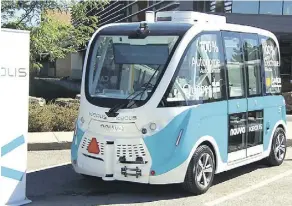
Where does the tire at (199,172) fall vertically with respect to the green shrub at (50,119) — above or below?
below

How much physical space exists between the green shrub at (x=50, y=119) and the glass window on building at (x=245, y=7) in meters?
13.8

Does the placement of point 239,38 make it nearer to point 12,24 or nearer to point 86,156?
point 86,156

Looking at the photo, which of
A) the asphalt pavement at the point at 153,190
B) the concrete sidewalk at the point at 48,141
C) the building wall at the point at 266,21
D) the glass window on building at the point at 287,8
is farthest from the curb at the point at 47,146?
the glass window on building at the point at 287,8

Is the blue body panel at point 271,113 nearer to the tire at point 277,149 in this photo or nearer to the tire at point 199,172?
the tire at point 277,149

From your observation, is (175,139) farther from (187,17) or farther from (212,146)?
(187,17)

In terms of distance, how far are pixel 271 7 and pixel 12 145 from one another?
806 inches

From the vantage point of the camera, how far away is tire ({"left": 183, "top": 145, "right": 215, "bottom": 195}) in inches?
253

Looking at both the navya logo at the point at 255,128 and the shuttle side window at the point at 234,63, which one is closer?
the shuttle side window at the point at 234,63

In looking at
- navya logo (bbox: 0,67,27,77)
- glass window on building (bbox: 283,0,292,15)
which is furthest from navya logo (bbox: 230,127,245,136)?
glass window on building (bbox: 283,0,292,15)

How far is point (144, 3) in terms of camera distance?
33031 millimetres

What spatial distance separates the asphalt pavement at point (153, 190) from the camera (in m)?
6.32

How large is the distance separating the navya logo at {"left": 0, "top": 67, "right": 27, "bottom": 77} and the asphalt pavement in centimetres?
169

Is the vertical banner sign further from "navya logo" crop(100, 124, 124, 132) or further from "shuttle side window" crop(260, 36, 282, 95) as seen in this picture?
"shuttle side window" crop(260, 36, 282, 95)

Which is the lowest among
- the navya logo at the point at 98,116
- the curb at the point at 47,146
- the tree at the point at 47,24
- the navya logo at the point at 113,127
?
the curb at the point at 47,146
